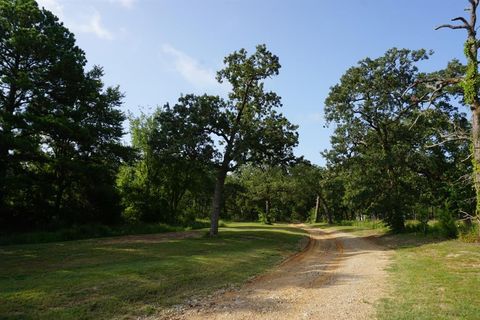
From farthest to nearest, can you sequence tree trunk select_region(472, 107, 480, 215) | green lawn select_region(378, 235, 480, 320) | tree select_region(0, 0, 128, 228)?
tree select_region(0, 0, 128, 228), tree trunk select_region(472, 107, 480, 215), green lawn select_region(378, 235, 480, 320)

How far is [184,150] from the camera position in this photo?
23766 millimetres

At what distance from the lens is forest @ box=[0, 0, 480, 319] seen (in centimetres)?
830

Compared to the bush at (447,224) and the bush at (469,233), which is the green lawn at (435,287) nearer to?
the bush at (469,233)

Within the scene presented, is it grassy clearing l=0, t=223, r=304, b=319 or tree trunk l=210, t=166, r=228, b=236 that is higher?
tree trunk l=210, t=166, r=228, b=236

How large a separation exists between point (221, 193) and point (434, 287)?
1742 cm

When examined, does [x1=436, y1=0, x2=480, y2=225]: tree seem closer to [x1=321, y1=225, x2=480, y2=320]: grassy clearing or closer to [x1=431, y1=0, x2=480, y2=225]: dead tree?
[x1=431, y1=0, x2=480, y2=225]: dead tree

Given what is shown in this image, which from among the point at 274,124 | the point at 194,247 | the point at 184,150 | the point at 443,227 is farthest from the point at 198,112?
the point at 443,227

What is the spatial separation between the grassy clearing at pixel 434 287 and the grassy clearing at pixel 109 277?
4.45 meters

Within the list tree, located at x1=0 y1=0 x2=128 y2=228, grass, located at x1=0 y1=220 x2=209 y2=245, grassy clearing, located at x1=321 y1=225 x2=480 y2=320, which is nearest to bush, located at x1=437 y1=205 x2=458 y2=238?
grassy clearing, located at x1=321 y1=225 x2=480 y2=320

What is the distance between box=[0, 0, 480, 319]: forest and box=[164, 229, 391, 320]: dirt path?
68 millimetres

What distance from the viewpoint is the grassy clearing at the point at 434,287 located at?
259 inches

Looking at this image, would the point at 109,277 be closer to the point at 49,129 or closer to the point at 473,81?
the point at 49,129

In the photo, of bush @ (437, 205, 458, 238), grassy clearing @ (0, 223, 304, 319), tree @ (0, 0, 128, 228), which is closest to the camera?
grassy clearing @ (0, 223, 304, 319)

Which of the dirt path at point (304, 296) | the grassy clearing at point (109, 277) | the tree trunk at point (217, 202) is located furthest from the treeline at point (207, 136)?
the dirt path at point (304, 296)
